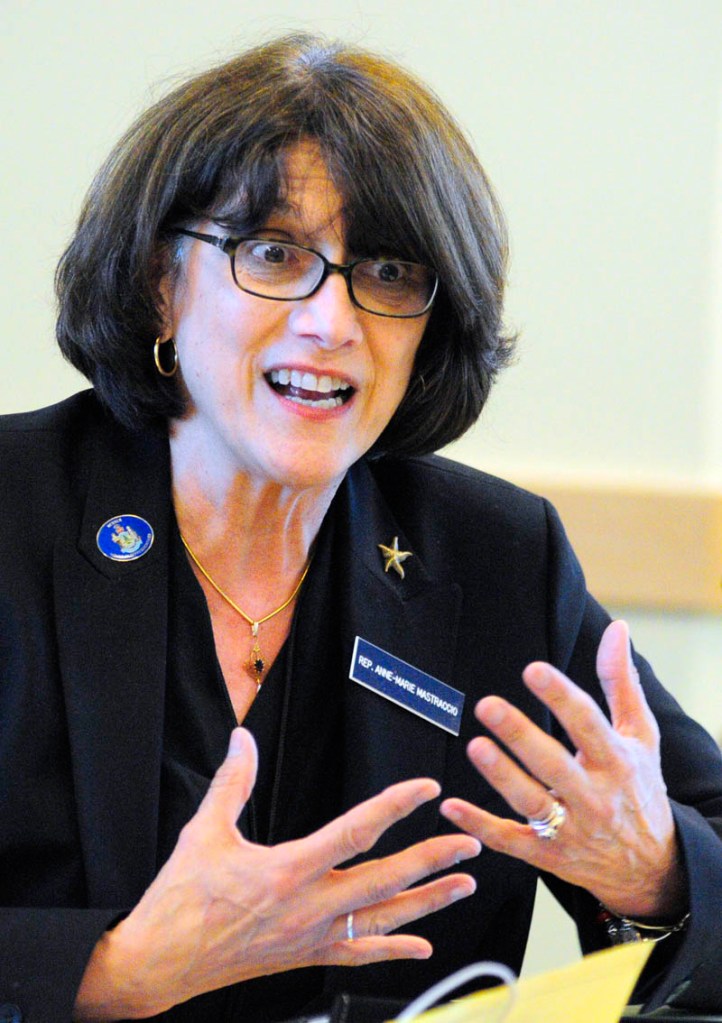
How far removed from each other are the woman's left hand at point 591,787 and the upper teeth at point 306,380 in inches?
18.8

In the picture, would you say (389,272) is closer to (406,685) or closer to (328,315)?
(328,315)

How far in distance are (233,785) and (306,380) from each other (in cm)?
→ 55

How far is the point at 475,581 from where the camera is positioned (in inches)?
69.0

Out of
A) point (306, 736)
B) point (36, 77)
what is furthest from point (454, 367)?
point (36, 77)

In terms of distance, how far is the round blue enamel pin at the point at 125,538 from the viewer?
1.54 metres

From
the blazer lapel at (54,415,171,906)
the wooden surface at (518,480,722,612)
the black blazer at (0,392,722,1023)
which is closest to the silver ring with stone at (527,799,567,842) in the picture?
the black blazer at (0,392,722,1023)

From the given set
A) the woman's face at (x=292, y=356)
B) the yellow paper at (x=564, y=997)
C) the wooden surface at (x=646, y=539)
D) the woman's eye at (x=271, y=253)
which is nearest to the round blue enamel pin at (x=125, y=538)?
the woman's face at (x=292, y=356)

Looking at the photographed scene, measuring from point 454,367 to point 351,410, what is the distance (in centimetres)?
24

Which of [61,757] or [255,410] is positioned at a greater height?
[255,410]

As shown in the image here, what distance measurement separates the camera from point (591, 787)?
49.2 inches

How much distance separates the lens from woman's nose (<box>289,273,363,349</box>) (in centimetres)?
148

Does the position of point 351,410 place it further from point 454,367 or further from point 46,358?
point 46,358

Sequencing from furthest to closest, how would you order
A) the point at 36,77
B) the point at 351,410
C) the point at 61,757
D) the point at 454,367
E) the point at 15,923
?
the point at 36,77 → the point at 454,367 → the point at 351,410 → the point at 61,757 → the point at 15,923

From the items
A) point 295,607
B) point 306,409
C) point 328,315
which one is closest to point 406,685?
point 295,607
